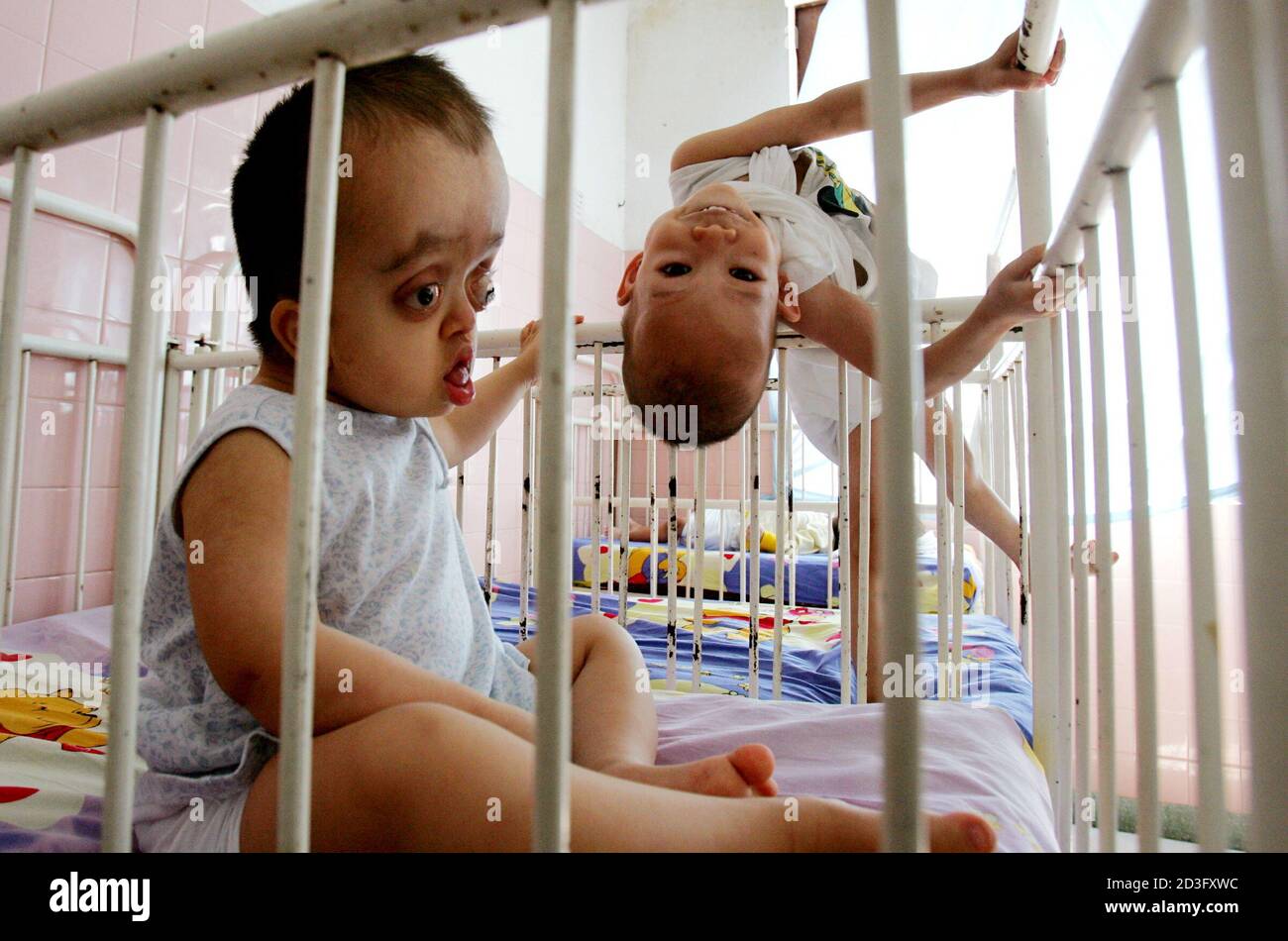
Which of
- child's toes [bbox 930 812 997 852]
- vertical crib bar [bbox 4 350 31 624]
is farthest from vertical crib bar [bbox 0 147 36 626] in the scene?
vertical crib bar [bbox 4 350 31 624]

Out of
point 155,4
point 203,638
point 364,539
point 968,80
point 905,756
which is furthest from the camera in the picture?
point 155,4

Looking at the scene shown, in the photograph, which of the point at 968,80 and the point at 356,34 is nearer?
the point at 356,34

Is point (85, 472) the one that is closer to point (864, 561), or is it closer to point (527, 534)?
point (527, 534)

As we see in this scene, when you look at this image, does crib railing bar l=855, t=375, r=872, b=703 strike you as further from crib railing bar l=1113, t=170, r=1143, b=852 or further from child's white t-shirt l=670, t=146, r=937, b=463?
crib railing bar l=1113, t=170, r=1143, b=852

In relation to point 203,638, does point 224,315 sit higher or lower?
higher

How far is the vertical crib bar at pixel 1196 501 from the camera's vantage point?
1.10 feet

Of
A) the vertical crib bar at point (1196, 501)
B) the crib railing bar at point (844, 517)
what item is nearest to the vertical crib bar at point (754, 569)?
the crib railing bar at point (844, 517)

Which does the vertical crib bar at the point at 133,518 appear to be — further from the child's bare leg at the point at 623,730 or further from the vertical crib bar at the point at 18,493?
the vertical crib bar at the point at 18,493

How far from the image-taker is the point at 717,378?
0.98 meters

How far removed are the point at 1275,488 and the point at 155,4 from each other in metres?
2.20

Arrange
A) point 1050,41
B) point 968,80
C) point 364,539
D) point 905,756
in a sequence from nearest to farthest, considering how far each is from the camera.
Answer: point 905,756 → point 364,539 → point 1050,41 → point 968,80

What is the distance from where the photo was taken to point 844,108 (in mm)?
1100
